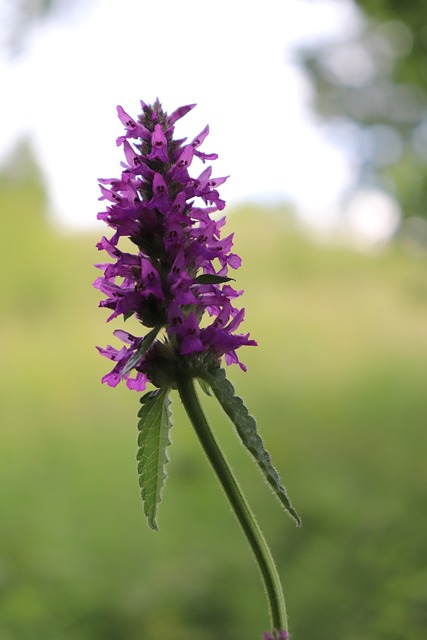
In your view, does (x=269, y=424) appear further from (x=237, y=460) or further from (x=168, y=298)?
(x=168, y=298)

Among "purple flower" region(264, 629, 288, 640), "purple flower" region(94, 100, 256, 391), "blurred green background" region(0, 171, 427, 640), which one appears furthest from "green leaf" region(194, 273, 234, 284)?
"blurred green background" region(0, 171, 427, 640)

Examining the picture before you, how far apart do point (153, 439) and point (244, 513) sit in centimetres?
11

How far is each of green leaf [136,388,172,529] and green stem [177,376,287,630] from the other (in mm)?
37

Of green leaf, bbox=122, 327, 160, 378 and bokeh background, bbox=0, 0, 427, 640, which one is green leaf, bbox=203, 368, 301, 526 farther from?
bokeh background, bbox=0, 0, 427, 640

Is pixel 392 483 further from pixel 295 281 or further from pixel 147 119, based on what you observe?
pixel 147 119

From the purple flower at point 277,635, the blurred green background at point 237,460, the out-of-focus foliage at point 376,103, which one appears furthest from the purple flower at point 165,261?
the out-of-focus foliage at point 376,103

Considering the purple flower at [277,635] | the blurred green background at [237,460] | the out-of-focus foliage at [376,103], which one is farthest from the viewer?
the out-of-focus foliage at [376,103]

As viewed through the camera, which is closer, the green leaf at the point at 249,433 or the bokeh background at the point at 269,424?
the green leaf at the point at 249,433

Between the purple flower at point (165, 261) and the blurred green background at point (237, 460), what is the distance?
81.2 inches

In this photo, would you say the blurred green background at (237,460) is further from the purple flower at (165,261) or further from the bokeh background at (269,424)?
the purple flower at (165,261)

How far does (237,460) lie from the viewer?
13.2 ft

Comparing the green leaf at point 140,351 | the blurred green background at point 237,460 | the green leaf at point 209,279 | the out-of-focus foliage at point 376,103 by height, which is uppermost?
the out-of-focus foliage at point 376,103

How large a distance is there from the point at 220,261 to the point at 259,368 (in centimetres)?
Result: 386

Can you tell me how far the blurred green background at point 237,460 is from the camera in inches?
110
